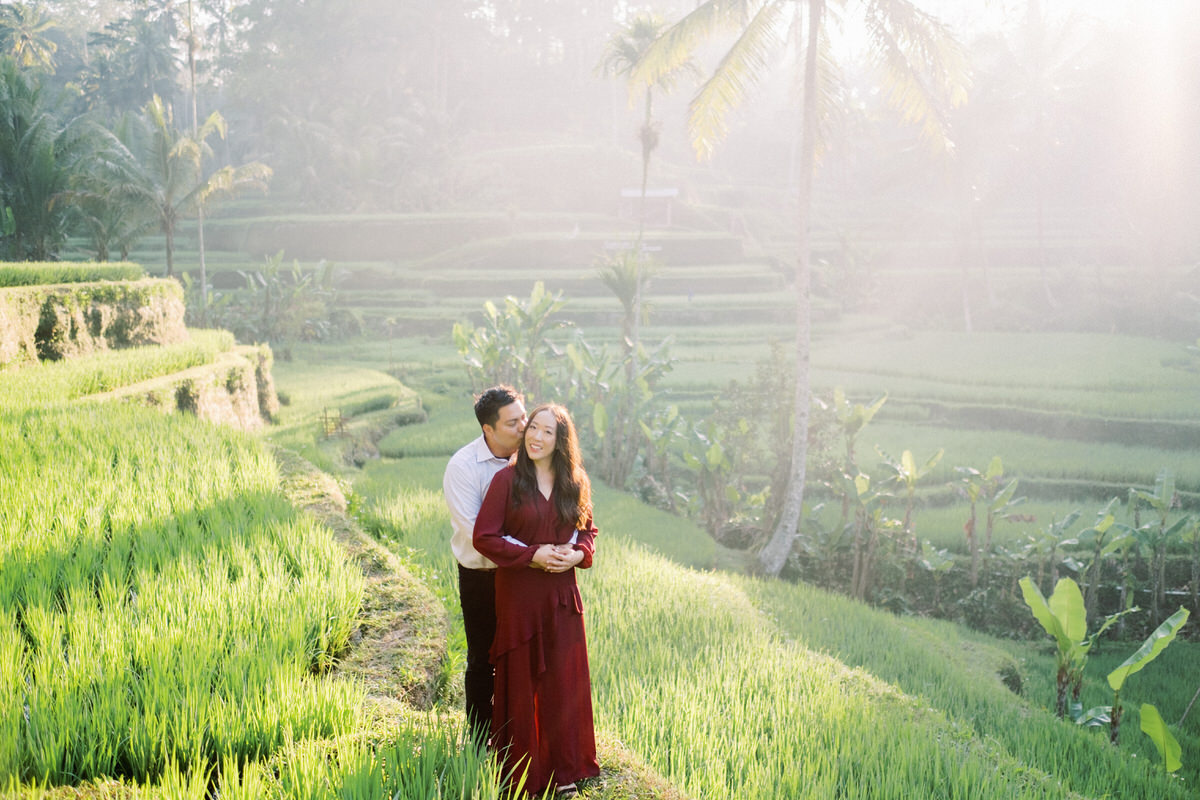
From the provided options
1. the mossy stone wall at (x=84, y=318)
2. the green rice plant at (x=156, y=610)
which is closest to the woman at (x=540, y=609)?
the green rice plant at (x=156, y=610)

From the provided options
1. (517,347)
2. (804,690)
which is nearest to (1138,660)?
(804,690)

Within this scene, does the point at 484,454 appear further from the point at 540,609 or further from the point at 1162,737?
the point at 1162,737

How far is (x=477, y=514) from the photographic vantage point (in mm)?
2373

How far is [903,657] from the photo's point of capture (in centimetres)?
507

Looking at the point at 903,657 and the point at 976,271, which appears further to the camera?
the point at 976,271

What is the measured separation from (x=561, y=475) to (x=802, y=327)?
563 cm

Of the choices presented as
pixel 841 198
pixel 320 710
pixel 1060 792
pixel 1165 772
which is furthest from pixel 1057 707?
pixel 841 198

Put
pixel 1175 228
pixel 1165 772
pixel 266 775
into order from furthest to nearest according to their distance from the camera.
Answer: pixel 1175 228 → pixel 1165 772 → pixel 266 775

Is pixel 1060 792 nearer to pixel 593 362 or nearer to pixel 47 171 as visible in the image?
pixel 593 362

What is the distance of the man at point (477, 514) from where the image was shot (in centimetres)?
243

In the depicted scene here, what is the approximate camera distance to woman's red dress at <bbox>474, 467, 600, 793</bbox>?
→ 2.26m

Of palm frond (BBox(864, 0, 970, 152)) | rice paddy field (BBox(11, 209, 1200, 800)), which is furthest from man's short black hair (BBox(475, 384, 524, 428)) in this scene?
palm frond (BBox(864, 0, 970, 152))

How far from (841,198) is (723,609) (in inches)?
1226

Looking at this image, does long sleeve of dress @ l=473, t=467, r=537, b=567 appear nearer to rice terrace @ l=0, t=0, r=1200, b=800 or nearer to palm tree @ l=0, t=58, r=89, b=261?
rice terrace @ l=0, t=0, r=1200, b=800
